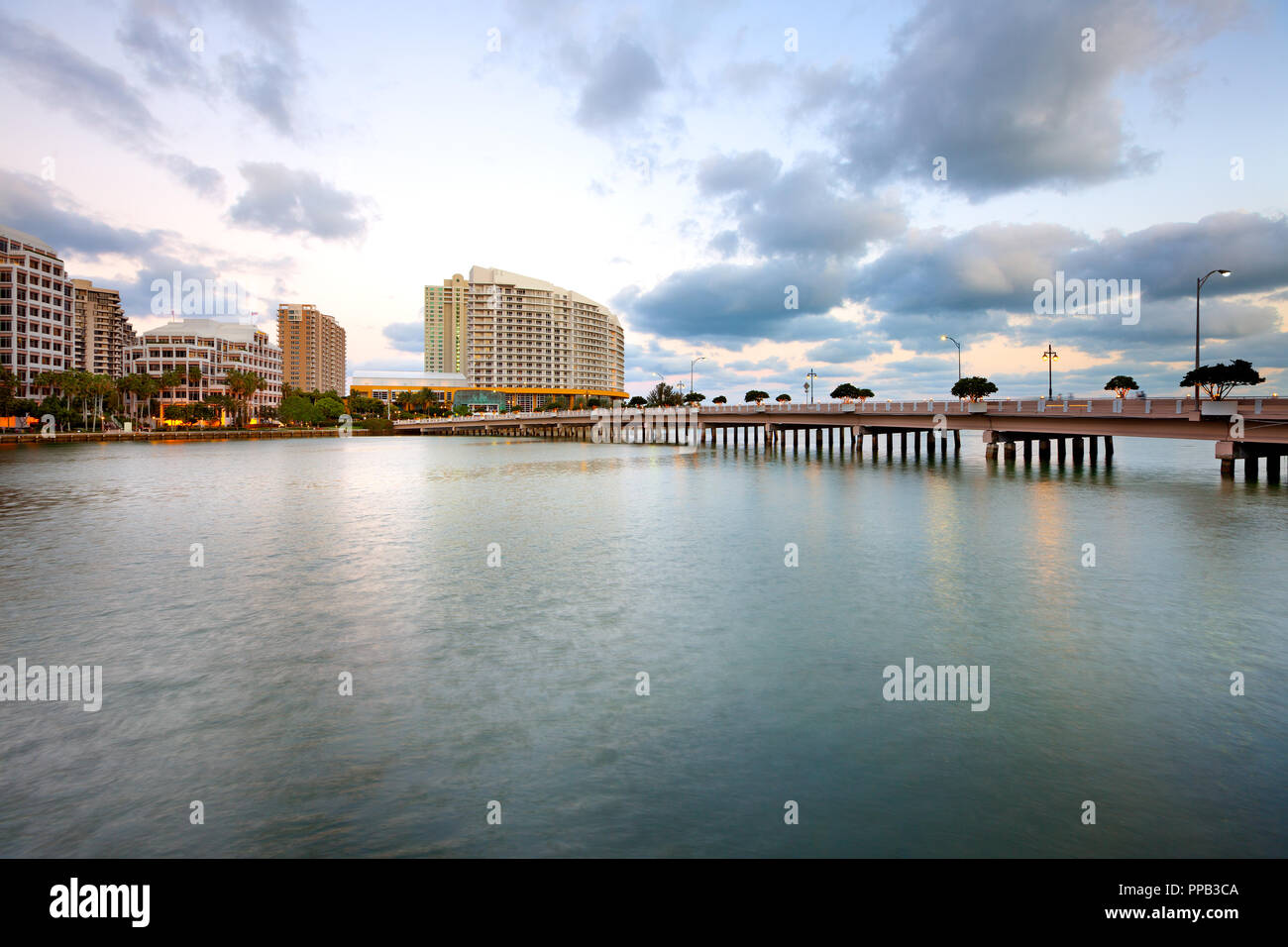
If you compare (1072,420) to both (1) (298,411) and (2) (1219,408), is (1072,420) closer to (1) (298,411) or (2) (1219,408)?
(2) (1219,408)

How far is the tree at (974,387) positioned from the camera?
259ft

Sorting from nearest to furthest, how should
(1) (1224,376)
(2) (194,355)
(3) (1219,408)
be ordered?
1. (3) (1219,408)
2. (1) (1224,376)
3. (2) (194,355)

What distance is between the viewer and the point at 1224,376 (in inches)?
1897

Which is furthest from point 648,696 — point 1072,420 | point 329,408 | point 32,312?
point 329,408

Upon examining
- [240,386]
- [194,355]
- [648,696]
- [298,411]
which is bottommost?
[648,696]

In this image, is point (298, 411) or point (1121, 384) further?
point (298, 411)

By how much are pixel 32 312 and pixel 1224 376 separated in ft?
557

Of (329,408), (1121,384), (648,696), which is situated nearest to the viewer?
(648,696)

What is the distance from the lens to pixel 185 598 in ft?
55.9

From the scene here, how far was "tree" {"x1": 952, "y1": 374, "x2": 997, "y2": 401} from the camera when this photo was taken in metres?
78.8

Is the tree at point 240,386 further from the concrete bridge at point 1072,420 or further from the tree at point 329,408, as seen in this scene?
the concrete bridge at point 1072,420
